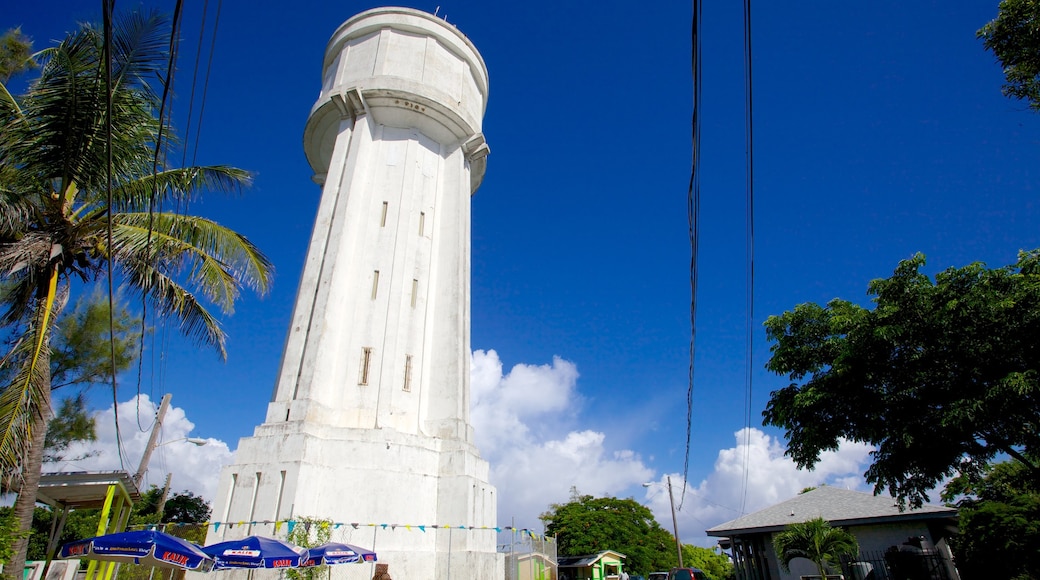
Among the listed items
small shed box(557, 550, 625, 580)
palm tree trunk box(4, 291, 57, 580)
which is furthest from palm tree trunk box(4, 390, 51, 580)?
small shed box(557, 550, 625, 580)

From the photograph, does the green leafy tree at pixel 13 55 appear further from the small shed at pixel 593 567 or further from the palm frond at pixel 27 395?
the small shed at pixel 593 567

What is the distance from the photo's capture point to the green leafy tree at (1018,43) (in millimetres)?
8805

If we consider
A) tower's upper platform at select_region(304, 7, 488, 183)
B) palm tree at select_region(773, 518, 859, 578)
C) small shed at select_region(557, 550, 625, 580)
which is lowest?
palm tree at select_region(773, 518, 859, 578)

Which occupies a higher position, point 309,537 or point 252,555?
point 309,537

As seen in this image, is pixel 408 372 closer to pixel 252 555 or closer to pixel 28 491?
pixel 252 555

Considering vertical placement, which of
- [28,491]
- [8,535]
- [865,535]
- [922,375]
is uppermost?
[922,375]

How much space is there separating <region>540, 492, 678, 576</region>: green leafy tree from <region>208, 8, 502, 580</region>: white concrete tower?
34.7 metres

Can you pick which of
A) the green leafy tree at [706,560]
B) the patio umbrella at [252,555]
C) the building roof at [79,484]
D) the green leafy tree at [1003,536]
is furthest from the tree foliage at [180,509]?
the green leafy tree at [706,560]

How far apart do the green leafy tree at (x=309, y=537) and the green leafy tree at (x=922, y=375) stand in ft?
49.0

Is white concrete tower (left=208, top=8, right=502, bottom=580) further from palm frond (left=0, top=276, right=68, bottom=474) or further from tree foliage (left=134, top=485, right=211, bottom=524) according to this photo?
tree foliage (left=134, top=485, right=211, bottom=524)

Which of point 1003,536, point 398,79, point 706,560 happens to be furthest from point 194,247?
point 706,560

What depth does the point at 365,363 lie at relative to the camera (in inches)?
685

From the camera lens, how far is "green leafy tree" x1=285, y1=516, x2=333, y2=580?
507 inches

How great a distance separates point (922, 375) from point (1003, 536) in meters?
5.52
